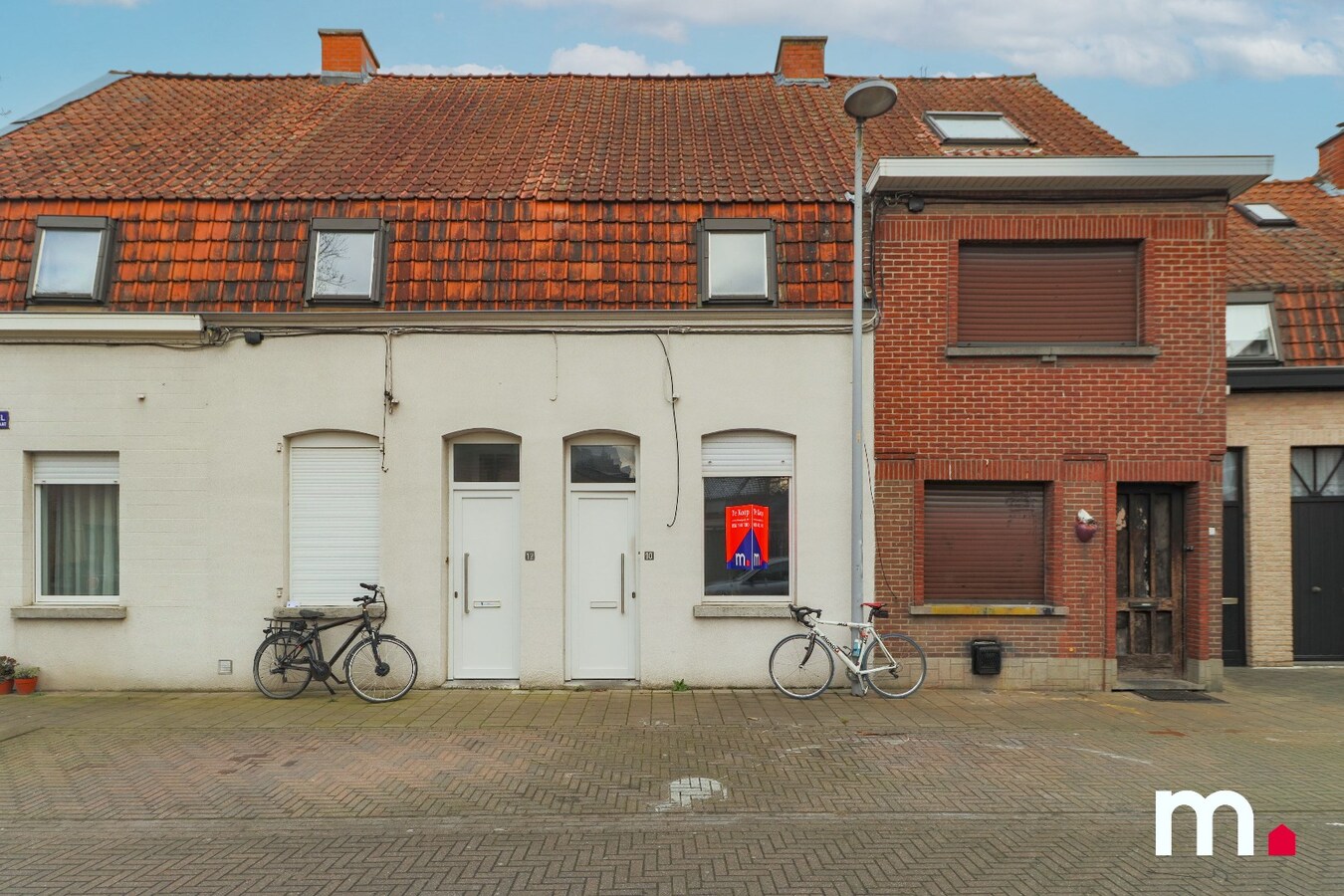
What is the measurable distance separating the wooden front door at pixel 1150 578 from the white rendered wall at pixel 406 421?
3365mm

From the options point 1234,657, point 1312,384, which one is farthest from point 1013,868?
point 1312,384

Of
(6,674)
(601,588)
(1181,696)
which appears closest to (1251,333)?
(1181,696)

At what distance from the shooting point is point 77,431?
10.4 metres

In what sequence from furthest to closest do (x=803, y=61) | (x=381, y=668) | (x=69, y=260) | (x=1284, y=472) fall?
(x=803, y=61) → (x=1284, y=472) → (x=69, y=260) → (x=381, y=668)

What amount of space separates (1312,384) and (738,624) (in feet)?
28.0

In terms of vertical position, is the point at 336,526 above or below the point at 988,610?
above

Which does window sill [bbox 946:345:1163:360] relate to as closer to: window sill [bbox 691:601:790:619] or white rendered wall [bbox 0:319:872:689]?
white rendered wall [bbox 0:319:872:689]

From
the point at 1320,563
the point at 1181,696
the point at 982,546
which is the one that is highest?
the point at 982,546

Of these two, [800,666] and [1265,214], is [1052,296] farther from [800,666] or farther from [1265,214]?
[1265,214]

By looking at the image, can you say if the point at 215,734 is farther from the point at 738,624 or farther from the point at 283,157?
the point at 283,157

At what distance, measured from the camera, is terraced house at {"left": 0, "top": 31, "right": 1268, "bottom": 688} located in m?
10.3

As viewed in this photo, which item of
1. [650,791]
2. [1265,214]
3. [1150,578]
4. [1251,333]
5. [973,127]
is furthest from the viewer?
[1265,214]

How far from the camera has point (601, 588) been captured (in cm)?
1047

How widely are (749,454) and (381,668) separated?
480 cm
